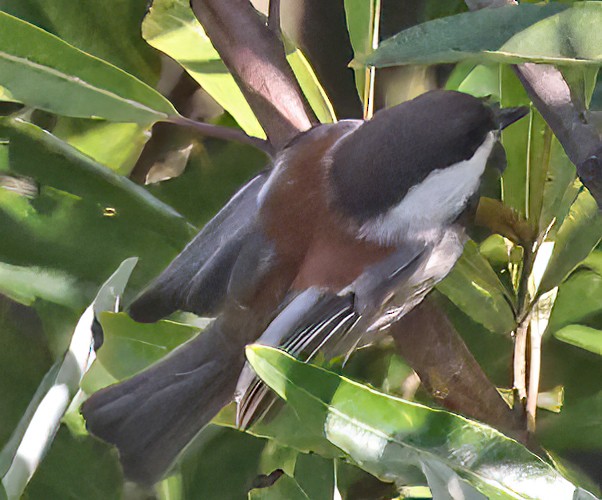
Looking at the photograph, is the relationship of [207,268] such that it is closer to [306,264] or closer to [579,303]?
[306,264]

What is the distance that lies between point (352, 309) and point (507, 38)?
0.84 ft

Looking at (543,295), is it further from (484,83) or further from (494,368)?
(484,83)

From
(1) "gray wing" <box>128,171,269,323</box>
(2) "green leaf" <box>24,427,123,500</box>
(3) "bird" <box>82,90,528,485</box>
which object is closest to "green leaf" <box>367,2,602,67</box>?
(3) "bird" <box>82,90,528,485</box>

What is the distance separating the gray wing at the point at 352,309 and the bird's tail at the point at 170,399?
0.11ft

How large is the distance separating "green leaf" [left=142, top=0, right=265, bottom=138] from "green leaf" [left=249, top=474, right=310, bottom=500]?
323 mm

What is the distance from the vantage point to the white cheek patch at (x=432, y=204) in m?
0.59

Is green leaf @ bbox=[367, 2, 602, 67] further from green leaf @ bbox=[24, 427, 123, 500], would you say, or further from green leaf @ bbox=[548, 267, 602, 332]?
green leaf @ bbox=[24, 427, 123, 500]

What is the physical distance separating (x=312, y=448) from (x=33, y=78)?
1.29 feet

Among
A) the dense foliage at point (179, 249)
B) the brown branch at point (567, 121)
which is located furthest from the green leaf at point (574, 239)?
the brown branch at point (567, 121)

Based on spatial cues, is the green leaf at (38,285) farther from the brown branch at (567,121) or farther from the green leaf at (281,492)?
the brown branch at (567,121)

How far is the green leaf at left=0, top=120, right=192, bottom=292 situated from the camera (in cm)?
72

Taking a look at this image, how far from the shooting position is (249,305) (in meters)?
0.63

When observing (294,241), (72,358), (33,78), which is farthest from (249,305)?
(33,78)

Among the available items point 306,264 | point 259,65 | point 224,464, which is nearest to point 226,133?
point 259,65
